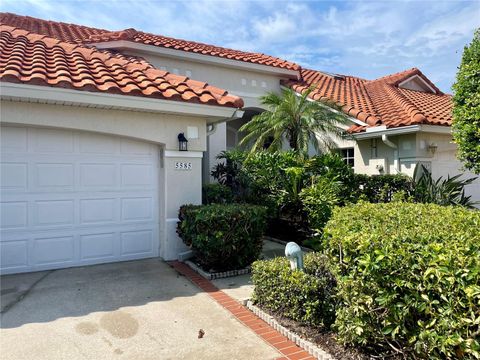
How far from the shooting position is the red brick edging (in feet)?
13.5

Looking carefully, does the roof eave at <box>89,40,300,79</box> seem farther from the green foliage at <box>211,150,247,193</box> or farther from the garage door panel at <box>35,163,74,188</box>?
the garage door panel at <box>35,163,74,188</box>

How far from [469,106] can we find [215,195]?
5.87 metres

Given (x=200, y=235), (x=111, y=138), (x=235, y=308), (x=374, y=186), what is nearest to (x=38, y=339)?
(x=235, y=308)

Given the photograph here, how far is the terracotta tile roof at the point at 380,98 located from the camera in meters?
10.8

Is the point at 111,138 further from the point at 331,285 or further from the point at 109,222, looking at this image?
the point at 331,285

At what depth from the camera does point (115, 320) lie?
15.9 feet

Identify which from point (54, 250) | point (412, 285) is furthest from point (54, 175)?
point (412, 285)

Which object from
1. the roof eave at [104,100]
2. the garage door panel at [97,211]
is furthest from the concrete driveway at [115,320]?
the roof eave at [104,100]

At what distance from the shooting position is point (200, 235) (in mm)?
6609

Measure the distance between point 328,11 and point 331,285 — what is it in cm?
793

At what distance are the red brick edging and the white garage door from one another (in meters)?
1.73

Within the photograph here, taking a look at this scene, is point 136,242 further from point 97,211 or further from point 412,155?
point 412,155

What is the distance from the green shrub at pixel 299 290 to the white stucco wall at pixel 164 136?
9.87 ft

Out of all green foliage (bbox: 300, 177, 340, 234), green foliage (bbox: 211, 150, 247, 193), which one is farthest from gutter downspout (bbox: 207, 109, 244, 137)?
green foliage (bbox: 300, 177, 340, 234)
